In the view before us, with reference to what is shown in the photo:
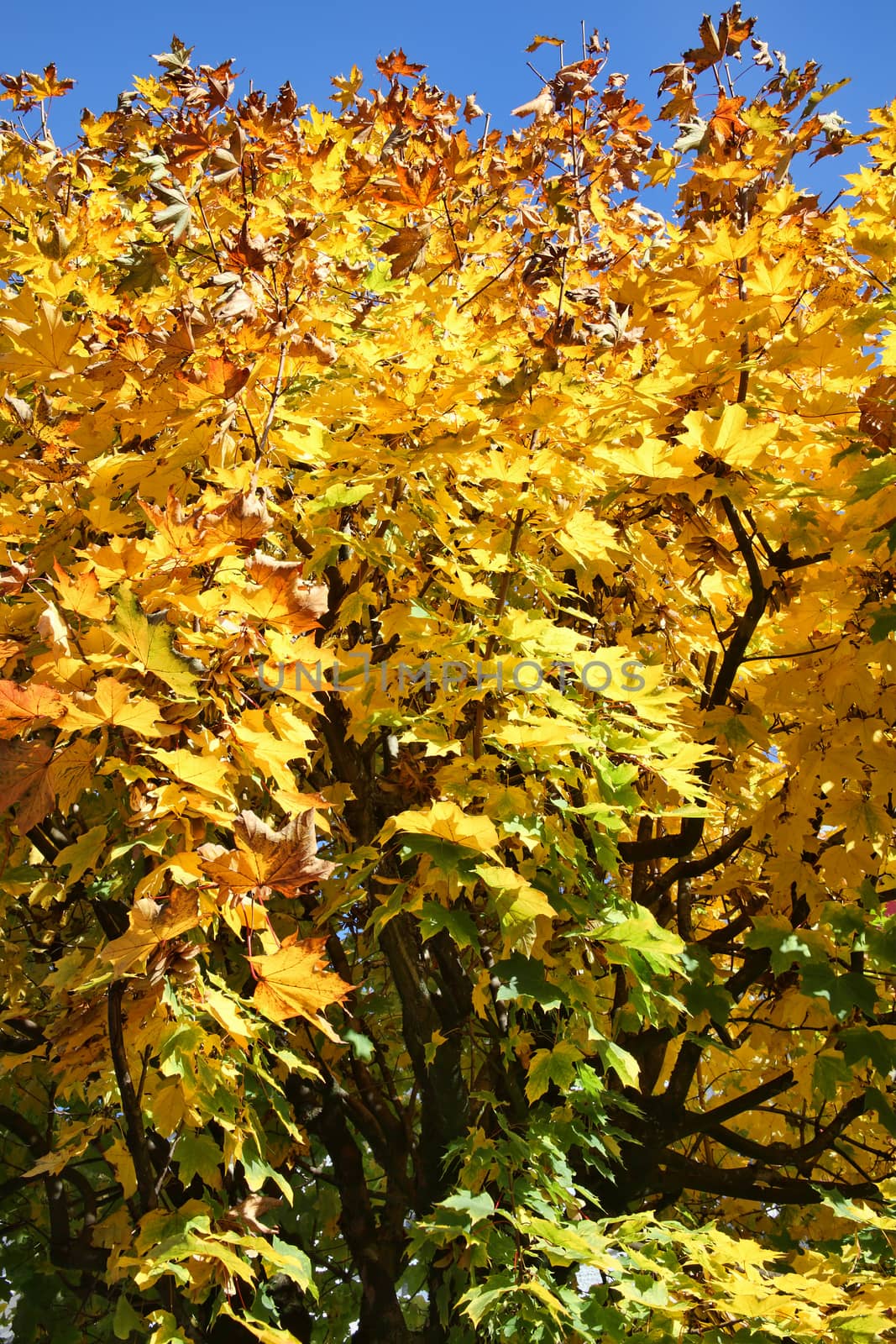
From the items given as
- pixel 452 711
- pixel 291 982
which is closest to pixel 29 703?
pixel 291 982

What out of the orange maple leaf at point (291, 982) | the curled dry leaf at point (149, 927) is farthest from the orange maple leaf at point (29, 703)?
the orange maple leaf at point (291, 982)

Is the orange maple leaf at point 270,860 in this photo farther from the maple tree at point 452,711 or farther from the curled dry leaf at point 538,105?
the curled dry leaf at point 538,105

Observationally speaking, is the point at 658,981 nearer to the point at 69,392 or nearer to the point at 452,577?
the point at 452,577

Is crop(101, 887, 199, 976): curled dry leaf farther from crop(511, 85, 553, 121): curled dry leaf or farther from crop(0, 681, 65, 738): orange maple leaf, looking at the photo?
crop(511, 85, 553, 121): curled dry leaf

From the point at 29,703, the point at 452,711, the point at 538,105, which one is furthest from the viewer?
the point at 538,105

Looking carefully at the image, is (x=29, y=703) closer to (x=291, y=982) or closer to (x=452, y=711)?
(x=291, y=982)

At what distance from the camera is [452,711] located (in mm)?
2217

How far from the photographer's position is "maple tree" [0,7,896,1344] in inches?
70.4

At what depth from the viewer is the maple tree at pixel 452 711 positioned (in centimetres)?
179

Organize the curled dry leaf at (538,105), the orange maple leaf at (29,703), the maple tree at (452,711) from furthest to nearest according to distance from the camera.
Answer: the curled dry leaf at (538,105) → the maple tree at (452,711) → the orange maple leaf at (29,703)

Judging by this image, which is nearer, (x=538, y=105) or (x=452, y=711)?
(x=452, y=711)

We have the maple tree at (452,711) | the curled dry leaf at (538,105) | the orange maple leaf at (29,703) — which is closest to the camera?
the orange maple leaf at (29,703)

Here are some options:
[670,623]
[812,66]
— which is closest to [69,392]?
[670,623]

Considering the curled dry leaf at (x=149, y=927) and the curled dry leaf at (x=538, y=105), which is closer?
the curled dry leaf at (x=149, y=927)
